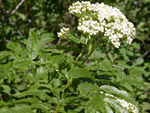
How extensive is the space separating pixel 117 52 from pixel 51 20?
122cm

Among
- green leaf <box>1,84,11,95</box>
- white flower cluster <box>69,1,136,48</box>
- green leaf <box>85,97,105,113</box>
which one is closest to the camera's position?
green leaf <box>85,97,105,113</box>

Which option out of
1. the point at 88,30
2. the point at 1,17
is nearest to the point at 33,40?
the point at 88,30

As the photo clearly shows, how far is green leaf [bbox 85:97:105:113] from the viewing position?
790mm

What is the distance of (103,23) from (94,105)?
64 cm

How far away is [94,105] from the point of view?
0.81m

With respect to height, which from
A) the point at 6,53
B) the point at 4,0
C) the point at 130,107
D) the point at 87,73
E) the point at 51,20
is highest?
the point at 4,0

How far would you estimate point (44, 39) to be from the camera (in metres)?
1.84

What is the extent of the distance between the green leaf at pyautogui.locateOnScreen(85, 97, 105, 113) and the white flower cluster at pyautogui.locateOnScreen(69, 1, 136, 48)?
0.51 m

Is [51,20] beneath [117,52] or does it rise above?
above

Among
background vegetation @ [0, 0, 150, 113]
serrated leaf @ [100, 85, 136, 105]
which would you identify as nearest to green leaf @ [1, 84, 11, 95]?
background vegetation @ [0, 0, 150, 113]

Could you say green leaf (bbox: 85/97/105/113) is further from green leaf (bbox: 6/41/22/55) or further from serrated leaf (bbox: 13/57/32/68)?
green leaf (bbox: 6/41/22/55)

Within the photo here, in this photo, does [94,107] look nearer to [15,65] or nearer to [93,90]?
[93,90]

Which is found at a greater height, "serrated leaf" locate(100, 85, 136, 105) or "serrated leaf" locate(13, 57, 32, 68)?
"serrated leaf" locate(13, 57, 32, 68)

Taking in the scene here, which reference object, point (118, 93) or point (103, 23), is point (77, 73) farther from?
point (103, 23)
